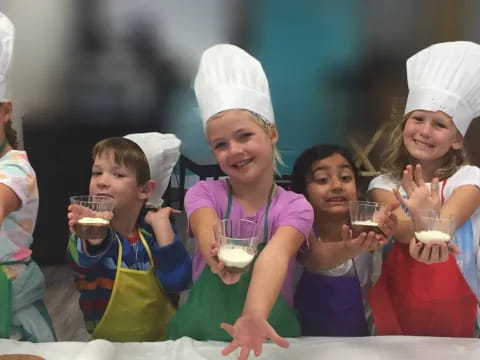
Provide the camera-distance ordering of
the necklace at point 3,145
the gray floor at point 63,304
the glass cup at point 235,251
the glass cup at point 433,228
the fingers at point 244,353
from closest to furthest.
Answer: the fingers at point 244,353
the glass cup at point 235,251
the glass cup at point 433,228
the necklace at point 3,145
the gray floor at point 63,304

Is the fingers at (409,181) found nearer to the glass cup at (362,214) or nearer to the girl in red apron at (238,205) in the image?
the glass cup at (362,214)

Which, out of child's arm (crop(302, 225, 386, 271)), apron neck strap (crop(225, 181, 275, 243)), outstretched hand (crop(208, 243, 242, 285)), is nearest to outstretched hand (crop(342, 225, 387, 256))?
child's arm (crop(302, 225, 386, 271))

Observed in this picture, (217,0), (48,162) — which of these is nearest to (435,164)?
(217,0)

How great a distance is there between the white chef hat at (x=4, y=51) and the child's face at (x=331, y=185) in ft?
3.10

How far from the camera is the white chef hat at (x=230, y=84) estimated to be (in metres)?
1.41

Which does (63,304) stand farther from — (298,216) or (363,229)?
(363,229)

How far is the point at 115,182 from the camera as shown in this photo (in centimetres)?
163

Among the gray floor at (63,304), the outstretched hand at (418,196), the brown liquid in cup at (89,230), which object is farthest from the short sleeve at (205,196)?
the gray floor at (63,304)

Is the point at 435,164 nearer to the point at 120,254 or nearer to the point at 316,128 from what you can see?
the point at 316,128

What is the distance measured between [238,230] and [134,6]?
1443 mm

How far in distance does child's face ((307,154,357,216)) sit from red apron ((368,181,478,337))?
0.22 meters

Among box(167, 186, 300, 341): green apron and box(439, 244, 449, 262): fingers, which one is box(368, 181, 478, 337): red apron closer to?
box(439, 244, 449, 262): fingers

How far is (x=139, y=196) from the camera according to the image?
1681 millimetres

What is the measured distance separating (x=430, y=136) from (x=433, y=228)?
40cm
